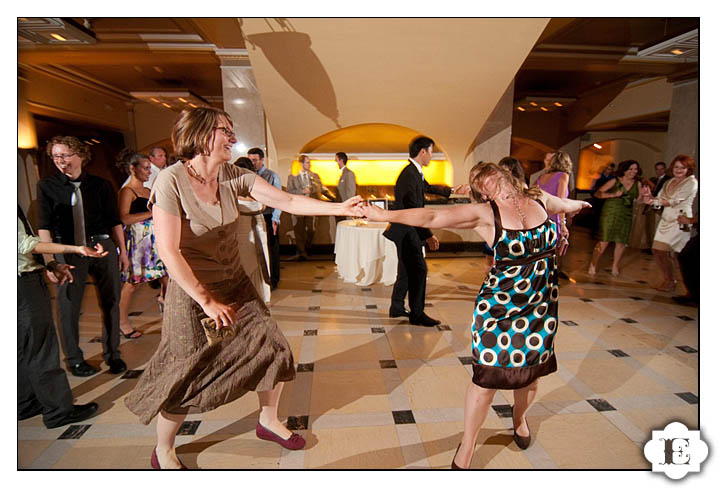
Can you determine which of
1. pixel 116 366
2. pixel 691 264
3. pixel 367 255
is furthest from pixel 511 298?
pixel 691 264

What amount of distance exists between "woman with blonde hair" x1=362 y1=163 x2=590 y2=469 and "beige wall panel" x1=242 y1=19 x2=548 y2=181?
3713 mm

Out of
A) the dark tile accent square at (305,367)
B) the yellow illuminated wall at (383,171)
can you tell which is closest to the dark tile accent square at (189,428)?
the dark tile accent square at (305,367)

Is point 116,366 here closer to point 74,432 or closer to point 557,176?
point 74,432

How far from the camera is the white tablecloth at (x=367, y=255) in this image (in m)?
5.05

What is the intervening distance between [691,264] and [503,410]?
3.41 metres

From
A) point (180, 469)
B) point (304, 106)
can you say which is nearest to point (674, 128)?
point (304, 106)

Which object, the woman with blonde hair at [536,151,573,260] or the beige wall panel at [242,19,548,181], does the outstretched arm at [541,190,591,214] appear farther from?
→ the beige wall panel at [242,19,548,181]

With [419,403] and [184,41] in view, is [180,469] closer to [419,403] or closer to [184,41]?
[419,403]

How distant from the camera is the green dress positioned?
5613 mm

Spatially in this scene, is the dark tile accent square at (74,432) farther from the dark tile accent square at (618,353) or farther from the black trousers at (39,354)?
the dark tile accent square at (618,353)

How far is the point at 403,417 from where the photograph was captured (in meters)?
2.37

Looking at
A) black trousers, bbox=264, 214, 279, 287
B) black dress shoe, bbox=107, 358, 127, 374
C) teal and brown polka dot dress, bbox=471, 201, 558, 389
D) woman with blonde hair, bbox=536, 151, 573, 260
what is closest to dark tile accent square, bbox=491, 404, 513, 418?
teal and brown polka dot dress, bbox=471, 201, 558, 389

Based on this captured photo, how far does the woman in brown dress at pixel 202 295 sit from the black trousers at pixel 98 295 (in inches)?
51.9

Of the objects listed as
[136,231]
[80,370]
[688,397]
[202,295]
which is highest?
[136,231]
